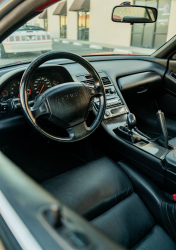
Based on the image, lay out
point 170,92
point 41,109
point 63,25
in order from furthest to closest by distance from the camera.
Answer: point 63,25, point 170,92, point 41,109

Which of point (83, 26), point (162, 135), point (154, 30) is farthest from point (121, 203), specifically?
point (83, 26)

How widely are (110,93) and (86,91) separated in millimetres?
603

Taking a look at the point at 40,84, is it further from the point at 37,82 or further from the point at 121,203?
the point at 121,203

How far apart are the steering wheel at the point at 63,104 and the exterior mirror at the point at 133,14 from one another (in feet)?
3.02

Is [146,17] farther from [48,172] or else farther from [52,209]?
[52,209]

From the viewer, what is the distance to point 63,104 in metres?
1.64

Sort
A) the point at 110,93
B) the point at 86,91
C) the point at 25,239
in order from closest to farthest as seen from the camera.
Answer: the point at 25,239, the point at 86,91, the point at 110,93

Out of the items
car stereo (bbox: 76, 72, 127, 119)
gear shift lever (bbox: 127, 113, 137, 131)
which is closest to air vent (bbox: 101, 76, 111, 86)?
car stereo (bbox: 76, 72, 127, 119)

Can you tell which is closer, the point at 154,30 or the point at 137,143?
the point at 137,143

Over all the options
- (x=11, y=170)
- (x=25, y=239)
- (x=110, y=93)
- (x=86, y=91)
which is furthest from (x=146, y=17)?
(x=25, y=239)

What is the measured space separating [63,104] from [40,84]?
465 mm

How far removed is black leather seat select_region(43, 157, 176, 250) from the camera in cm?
144

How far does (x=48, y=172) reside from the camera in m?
2.41

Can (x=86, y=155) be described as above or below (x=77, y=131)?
below
